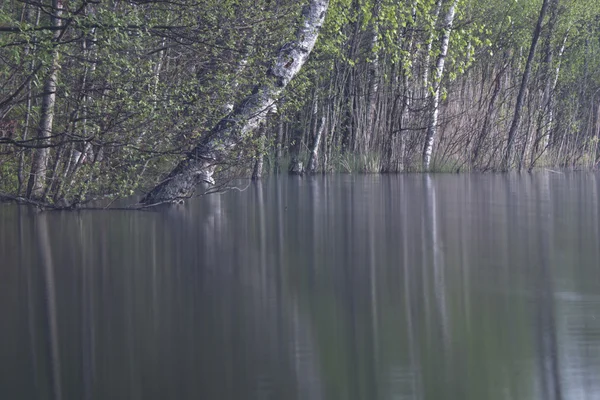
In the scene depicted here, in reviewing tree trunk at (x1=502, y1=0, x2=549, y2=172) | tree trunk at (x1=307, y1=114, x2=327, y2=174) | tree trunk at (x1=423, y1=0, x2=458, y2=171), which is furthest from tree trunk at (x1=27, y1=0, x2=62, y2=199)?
tree trunk at (x1=502, y1=0, x2=549, y2=172)

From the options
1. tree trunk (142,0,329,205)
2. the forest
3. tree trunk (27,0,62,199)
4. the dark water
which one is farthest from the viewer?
tree trunk (142,0,329,205)

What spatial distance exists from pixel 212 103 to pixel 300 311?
16.2ft

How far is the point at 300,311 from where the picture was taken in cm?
346

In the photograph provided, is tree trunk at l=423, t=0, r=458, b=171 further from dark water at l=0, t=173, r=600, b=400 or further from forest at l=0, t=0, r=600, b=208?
dark water at l=0, t=173, r=600, b=400

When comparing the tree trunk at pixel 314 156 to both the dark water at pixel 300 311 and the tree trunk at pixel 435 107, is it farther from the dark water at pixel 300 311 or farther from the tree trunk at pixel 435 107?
the dark water at pixel 300 311

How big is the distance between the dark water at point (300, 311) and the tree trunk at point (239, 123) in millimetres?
1577

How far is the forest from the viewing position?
6812 millimetres

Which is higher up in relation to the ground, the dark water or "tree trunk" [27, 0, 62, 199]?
"tree trunk" [27, 0, 62, 199]

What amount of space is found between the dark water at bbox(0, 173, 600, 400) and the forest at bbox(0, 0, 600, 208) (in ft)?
3.52

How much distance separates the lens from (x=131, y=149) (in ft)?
24.6

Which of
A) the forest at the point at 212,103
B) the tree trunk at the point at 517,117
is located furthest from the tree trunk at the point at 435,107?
the tree trunk at the point at 517,117

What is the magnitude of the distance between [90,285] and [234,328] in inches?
49.6

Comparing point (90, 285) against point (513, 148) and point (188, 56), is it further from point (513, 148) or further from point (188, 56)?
point (513, 148)

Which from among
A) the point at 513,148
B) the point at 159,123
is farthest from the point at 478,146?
the point at 159,123
